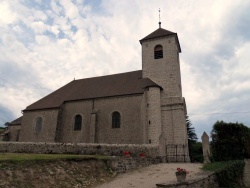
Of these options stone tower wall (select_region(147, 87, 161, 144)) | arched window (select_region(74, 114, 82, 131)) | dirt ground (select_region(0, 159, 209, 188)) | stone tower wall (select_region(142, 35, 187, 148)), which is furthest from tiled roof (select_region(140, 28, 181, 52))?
dirt ground (select_region(0, 159, 209, 188))

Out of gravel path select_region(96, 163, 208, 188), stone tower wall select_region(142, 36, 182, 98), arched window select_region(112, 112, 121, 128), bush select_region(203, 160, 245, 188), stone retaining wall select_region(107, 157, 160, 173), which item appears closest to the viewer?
gravel path select_region(96, 163, 208, 188)

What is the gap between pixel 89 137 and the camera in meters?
26.0

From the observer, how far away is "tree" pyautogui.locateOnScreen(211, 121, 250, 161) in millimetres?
15719

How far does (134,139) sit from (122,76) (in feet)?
31.8

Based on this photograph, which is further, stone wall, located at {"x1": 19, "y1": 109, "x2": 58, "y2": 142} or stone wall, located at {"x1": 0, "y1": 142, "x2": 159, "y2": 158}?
stone wall, located at {"x1": 19, "y1": 109, "x2": 58, "y2": 142}

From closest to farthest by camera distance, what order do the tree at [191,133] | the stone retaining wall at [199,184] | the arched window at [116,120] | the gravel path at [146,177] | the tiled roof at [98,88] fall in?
the stone retaining wall at [199,184] < the gravel path at [146,177] < the arched window at [116,120] < the tiled roof at [98,88] < the tree at [191,133]

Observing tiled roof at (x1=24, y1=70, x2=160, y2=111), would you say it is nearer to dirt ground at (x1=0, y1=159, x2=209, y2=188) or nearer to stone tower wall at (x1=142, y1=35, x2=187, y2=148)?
stone tower wall at (x1=142, y1=35, x2=187, y2=148)

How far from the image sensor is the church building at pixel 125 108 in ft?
81.4

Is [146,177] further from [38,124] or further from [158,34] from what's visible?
[158,34]

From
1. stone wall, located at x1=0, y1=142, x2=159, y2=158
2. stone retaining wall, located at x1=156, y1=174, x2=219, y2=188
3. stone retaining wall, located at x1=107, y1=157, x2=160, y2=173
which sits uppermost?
stone wall, located at x1=0, y1=142, x2=159, y2=158

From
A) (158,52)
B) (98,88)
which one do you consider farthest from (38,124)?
(158,52)

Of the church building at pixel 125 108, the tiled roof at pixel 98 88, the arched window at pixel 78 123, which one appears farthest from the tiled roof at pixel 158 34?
the arched window at pixel 78 123

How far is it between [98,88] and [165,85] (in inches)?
322

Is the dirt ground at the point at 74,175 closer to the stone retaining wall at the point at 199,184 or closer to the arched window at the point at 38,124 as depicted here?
the stone retaining wall at the point at 199,184
